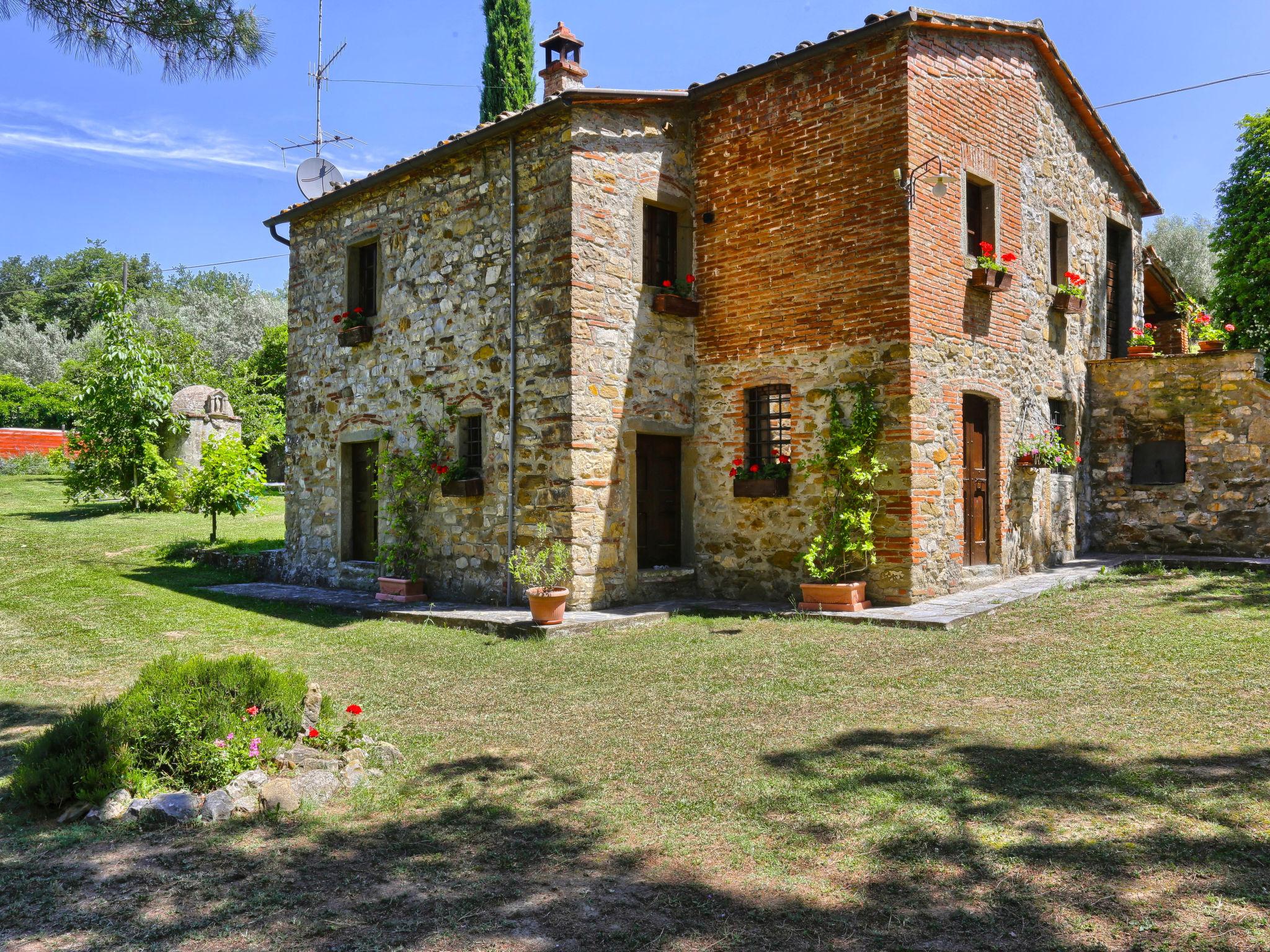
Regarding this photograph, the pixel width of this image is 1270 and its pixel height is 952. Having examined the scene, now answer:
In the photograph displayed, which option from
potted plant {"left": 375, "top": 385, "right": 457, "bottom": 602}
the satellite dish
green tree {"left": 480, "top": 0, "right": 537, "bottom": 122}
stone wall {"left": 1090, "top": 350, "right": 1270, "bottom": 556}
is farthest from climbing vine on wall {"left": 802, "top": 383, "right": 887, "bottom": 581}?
green tree {"left": 480, "top": 0, "right": 537, "bottom": 122}

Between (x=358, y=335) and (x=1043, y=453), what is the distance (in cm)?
912

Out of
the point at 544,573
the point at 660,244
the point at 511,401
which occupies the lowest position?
the point at 544,573

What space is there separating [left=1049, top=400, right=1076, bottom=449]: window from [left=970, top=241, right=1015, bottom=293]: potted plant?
109 inches

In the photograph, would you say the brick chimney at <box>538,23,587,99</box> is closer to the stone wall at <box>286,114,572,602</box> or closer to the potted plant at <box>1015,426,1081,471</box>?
the stone wall at <box>286,114,572,602</box>

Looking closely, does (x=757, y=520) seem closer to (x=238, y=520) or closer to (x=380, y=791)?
(x=380, y=791)

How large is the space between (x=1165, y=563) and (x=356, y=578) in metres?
10.8

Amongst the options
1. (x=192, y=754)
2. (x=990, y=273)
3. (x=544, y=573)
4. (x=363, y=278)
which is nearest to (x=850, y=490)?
(x=990, y=273)

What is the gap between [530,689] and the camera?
6438 millimetres

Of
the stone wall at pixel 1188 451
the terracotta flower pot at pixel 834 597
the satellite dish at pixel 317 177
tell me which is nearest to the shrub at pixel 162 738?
the terracotta flower pot at pixel 834 597

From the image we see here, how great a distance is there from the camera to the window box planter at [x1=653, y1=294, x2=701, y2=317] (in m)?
10.2

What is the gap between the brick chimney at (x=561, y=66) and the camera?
34.6 ft

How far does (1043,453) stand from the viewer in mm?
10828

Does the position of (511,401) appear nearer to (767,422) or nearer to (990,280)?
(767,422)

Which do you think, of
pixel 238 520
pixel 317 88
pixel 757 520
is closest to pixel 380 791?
pixel 757 520
